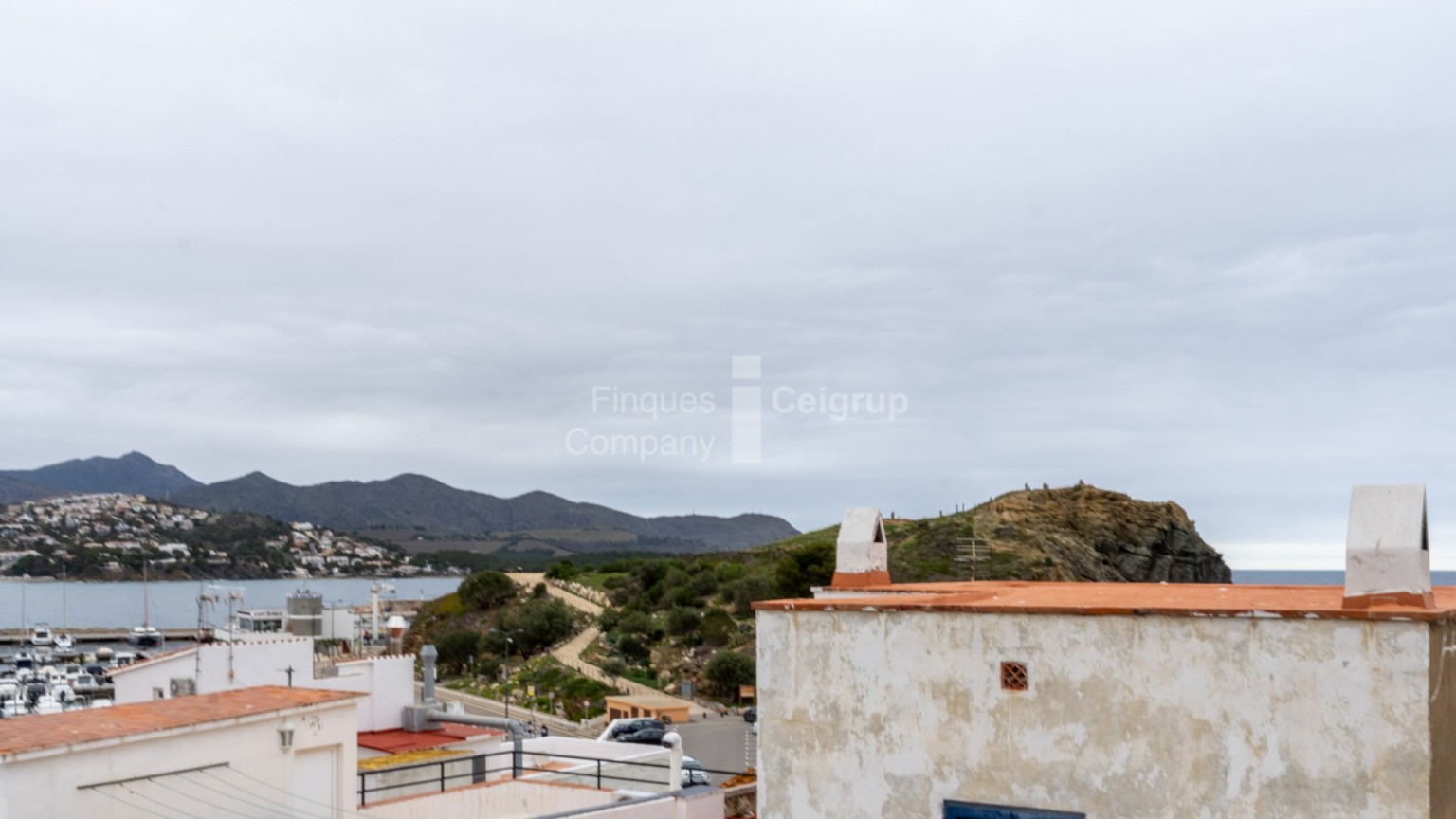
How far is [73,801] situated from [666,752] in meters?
10.6

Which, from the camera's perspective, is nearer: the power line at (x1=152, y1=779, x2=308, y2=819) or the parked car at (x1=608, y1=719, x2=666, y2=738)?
the power line at (x1=152, y1=779, x2=308, y2=819)

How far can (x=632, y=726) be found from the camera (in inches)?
1564

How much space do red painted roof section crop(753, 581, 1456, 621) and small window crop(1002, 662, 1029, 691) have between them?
50 cm

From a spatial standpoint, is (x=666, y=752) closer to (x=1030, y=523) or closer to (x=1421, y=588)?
(x=1421, y=588)

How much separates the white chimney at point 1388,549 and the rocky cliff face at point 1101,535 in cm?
6095

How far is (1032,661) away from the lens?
11.2 metres

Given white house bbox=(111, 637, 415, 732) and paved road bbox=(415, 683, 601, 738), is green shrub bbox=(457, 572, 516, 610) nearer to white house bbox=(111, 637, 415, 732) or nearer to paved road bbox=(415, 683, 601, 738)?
paved road bbox=(415, 683, 601, 738)

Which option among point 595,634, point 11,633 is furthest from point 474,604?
point 11,633

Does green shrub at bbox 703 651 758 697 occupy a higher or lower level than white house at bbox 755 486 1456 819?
lower

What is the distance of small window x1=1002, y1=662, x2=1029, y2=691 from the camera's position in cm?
1124

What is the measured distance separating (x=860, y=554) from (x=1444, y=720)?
725cm

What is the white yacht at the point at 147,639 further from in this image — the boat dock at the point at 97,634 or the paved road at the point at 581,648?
Answer: the paved road at the point at 581,648

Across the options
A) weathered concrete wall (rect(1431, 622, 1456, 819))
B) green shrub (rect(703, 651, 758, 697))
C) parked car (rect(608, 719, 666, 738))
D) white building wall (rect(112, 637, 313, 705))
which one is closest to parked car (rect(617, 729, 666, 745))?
parked car (rect(608, 719, 666, 738))

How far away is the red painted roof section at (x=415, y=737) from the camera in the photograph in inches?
995
